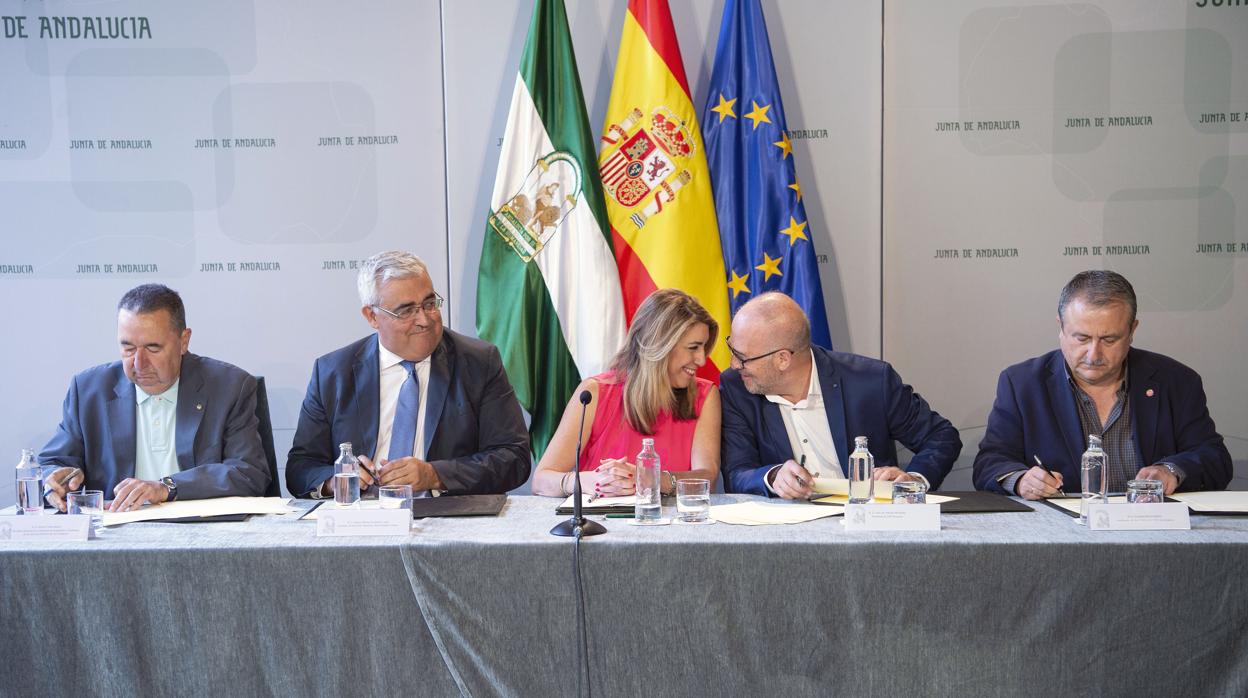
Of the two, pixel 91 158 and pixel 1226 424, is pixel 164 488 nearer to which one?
pixel 91 158

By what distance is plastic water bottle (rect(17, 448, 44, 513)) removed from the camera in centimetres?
239

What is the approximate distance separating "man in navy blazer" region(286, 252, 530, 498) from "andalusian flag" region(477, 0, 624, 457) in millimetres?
604

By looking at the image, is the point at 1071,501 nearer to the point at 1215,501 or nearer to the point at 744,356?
the point at 1215,501

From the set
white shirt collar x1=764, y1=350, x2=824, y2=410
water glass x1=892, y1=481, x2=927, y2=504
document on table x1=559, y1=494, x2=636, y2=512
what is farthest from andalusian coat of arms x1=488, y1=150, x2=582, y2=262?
water glass x1=892, y1=481, x2=927, y2=504

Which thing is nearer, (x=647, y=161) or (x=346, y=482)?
(x=346, y=482)

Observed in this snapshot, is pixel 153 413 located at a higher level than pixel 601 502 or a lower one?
higher

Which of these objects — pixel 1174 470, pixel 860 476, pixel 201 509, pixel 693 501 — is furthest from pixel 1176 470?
pixel 201 509

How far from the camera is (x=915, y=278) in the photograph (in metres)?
3.98

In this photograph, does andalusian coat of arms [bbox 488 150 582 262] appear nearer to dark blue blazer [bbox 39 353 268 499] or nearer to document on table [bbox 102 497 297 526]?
dark blue blazer [bbox 39 353 268 499]

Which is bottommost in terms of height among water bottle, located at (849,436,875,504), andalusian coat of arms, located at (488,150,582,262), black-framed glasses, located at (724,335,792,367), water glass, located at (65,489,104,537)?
water glass, located at (65,489,104,537)

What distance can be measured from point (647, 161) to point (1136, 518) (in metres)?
2.28

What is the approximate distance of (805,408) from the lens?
3176mm

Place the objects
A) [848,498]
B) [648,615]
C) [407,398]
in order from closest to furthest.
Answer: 1. [648,615]
2. [848,498]
3. [407,398]

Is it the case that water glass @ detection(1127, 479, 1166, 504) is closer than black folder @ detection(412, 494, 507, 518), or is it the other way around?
water glass @ detection(1127, 479, 1166, 504)
